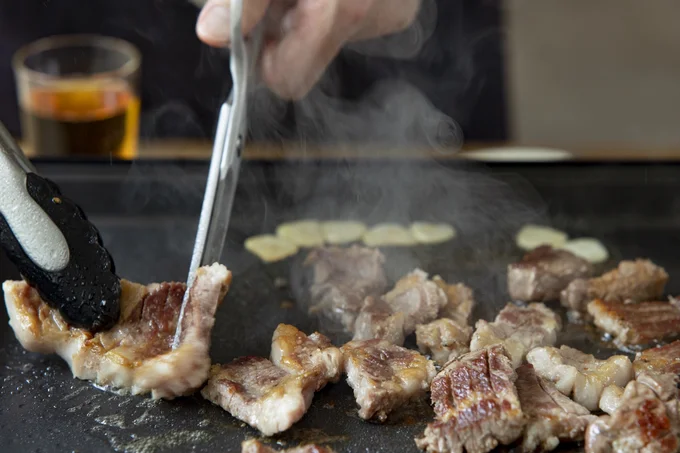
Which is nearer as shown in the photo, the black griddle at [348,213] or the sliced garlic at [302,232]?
the black griddle at [348,213]

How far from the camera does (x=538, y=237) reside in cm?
375

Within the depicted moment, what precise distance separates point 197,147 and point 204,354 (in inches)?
95.8

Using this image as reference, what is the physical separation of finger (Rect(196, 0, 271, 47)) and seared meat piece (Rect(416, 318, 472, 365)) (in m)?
1.29

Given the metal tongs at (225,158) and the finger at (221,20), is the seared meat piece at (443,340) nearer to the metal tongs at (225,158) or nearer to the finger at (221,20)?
the metal tongs at (225,158)

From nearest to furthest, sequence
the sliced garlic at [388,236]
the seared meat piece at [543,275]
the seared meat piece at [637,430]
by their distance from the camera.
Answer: the seared meat piece at [637,430] → the seared meat piece at [543,275] → the sliced garlic at [388,236]

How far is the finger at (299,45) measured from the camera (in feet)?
11.3

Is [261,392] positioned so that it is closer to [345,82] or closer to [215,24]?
[215,24]

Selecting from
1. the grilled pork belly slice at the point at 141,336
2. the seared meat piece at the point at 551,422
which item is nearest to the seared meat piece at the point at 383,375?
the seared meat piece at the point at 551,422

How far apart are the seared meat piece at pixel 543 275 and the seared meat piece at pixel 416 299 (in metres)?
0.35

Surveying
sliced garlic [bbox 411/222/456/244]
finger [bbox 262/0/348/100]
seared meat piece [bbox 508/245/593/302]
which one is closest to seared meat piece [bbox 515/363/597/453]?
seared meat piece [bbox 508/245/593/302]

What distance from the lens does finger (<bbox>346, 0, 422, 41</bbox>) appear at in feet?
11.9

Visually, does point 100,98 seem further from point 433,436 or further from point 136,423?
point 433,436

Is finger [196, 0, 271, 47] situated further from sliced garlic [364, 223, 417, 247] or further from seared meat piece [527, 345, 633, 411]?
seared meat piece [527, 345, 633, 411]

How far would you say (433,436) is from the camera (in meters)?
2.42
